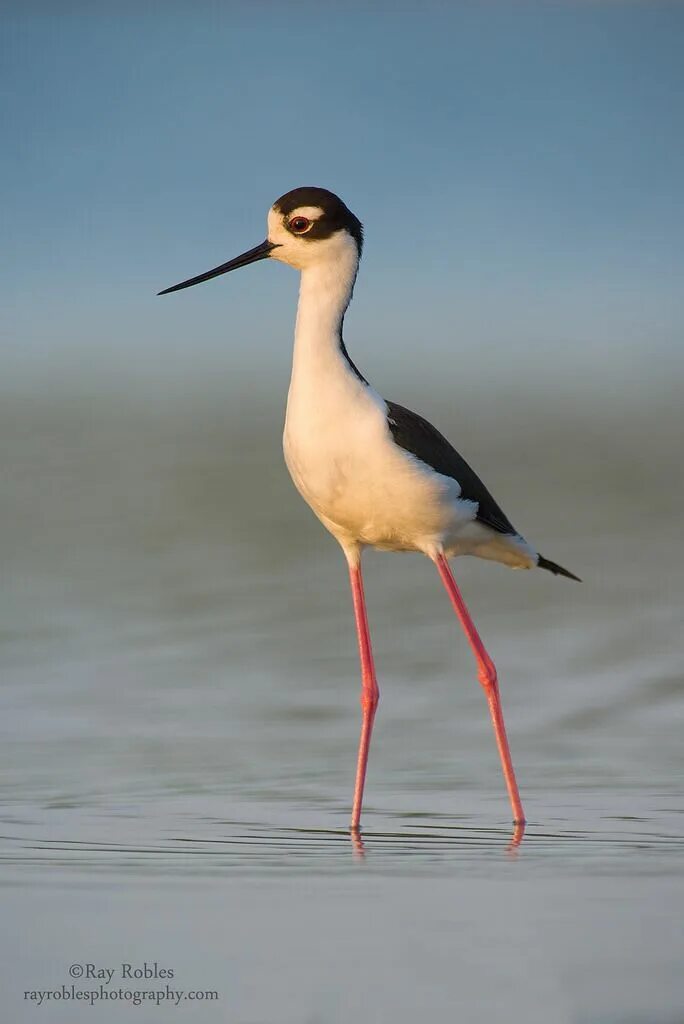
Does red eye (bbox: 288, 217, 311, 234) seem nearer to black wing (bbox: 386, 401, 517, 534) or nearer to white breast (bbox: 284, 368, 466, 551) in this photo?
white breast (bbox: 284, 368, 466, 551)

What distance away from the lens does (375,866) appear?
17.3ft

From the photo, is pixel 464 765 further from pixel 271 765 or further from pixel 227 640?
pixel 227 640

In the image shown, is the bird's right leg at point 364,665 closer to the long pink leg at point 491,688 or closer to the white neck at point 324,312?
the long pink leg at point 491,688

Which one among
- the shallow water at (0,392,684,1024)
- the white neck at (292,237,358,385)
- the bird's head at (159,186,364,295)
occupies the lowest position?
the shallow water at (0,392,684,1024)

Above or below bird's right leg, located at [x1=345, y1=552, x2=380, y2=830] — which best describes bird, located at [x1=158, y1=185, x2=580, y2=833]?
above

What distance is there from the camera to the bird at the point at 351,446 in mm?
6262

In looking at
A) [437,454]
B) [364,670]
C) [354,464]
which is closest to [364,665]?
[364,670]

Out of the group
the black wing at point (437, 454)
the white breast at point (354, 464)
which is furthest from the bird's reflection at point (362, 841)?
the black wing at point (437, 454)

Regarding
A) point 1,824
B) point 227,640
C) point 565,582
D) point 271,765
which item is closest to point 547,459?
point 565,582

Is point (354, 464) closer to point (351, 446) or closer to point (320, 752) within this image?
point (351, 446)

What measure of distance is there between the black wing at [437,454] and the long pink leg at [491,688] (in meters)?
0.24

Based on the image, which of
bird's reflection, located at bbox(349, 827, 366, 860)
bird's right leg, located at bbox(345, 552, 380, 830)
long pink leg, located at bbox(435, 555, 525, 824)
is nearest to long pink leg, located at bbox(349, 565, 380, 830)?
bird's right leg, located at bbox(345, 552, 380, 830)

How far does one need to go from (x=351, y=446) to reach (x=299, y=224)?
33.4 inches

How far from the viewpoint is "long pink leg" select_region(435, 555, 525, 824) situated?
241 inches
